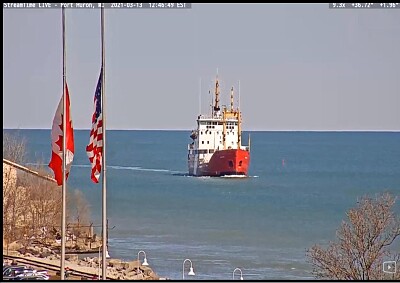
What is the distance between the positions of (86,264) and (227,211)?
11658 millimetres

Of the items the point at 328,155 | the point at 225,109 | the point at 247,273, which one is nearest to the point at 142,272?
the point at 247,273

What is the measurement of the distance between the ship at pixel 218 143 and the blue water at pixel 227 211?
3.28 ft

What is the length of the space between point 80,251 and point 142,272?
166 cm

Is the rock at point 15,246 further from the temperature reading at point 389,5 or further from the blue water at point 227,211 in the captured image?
the temperature reading at point 389,5

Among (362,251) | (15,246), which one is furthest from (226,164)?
(362,251)

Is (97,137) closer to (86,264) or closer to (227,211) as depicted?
(86,264)

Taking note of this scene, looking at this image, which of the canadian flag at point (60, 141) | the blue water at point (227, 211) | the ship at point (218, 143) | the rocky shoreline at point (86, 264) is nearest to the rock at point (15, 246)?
the rocky shoreline at point (86, 264)

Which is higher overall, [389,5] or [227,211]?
[389,5]

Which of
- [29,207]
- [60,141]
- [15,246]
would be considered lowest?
[15,246]

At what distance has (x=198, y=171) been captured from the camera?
26.5 meters

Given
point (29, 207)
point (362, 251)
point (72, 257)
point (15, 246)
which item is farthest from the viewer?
point (29, 207)

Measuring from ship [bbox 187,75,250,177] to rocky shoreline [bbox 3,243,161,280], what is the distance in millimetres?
8600

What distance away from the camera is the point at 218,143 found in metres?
24.4

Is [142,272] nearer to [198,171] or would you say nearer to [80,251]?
Answer: [80,251]
